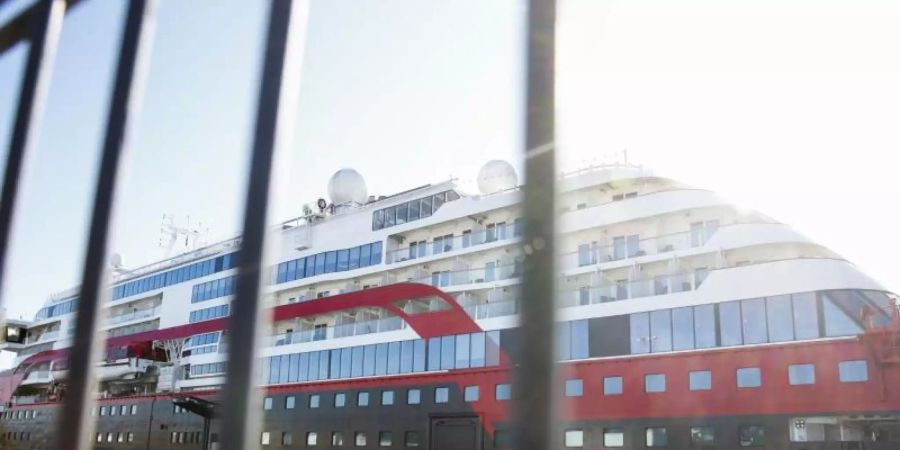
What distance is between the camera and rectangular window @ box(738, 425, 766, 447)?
17234 mm

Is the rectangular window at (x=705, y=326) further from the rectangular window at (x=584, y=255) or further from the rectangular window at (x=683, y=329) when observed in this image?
the rectangular window at (x=584, y=255)

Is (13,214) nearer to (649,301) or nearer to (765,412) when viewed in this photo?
(765,412)

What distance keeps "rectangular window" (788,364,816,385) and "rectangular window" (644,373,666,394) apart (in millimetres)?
2871

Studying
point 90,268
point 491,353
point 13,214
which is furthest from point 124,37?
point 491,353

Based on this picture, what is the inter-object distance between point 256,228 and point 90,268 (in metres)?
0.71

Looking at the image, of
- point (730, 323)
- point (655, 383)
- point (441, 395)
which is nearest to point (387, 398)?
point (441, 395)

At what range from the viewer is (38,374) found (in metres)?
40.7

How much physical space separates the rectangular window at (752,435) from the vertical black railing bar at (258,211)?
17.8 metres

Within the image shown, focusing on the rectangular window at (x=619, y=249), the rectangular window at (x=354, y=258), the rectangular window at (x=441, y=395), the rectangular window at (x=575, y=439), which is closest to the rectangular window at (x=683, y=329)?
the rectangular window at (x=619, y=249)

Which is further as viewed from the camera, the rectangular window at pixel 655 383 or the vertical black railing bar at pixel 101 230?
the rectangular window at pixel 655 383

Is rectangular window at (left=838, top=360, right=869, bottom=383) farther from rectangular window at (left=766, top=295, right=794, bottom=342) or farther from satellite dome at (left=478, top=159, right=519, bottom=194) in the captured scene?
satellite dome at (left=478, top=159, right=519, bottom=194)

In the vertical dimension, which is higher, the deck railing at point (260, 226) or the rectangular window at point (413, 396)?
the rectangular window at point (413, 396)

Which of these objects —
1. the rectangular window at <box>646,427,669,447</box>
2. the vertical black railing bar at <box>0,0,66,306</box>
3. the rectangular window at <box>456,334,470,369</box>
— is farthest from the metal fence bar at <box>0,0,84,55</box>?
the rectangular window at <box>456,334,470,369</box>

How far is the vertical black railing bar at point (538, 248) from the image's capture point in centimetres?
129
